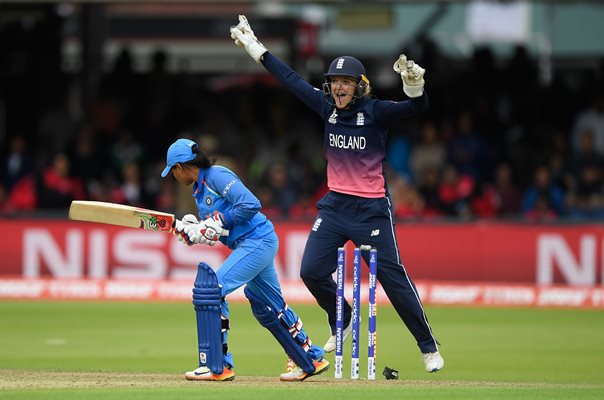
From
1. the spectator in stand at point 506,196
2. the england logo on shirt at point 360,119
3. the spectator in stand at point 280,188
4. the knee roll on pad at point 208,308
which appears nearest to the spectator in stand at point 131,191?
the spectator in stand at point 280,188

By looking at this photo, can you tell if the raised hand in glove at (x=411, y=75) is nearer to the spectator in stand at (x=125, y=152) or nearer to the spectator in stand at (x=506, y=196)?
the spectator in stand at (x=506, y=196)

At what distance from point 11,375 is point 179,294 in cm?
712

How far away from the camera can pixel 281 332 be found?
845 centimetres

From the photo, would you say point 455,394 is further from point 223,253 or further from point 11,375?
point 223,253

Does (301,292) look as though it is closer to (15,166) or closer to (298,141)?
(298,141)

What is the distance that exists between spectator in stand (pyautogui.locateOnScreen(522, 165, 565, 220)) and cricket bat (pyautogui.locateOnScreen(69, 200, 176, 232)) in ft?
29.9

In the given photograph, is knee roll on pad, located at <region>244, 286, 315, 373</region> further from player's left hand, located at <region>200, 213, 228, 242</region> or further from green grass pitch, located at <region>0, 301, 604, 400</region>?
player's left hand, located at <region>200, 213, 228, 242</region>

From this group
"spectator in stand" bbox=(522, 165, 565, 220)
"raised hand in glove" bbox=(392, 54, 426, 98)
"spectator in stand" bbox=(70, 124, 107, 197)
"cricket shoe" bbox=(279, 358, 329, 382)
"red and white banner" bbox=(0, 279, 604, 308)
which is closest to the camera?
"raised hand in glove" bbox=(392, 54, 426, 98)

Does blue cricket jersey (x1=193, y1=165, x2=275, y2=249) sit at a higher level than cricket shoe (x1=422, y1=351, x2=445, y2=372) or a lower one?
higher

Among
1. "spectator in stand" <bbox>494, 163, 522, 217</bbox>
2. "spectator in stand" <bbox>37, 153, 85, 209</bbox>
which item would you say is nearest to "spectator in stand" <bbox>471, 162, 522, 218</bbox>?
"spectator in stand" <bbox>494, 163, 522, 217</bbox>

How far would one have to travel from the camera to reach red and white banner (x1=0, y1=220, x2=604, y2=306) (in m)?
15.7

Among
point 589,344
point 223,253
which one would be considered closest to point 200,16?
point 223,253

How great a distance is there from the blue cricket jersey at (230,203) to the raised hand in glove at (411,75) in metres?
1.25

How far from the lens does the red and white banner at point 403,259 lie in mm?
15742
